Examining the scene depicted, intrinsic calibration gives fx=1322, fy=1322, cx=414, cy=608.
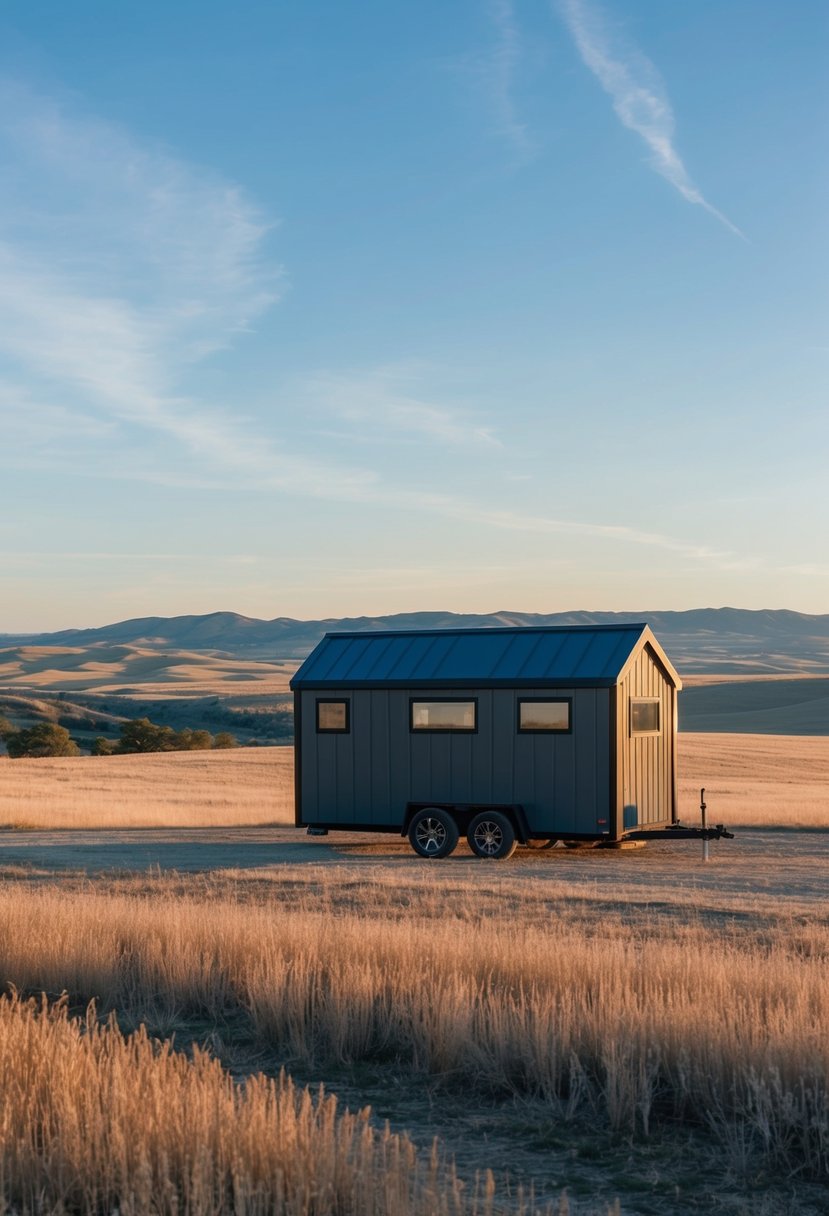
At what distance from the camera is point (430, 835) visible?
2084cm

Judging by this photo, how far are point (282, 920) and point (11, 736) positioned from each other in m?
52.1

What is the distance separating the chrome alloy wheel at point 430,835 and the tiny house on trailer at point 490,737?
0.02m

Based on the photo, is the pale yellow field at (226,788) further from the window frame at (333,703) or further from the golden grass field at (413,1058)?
the golden grass field at (413,1058)

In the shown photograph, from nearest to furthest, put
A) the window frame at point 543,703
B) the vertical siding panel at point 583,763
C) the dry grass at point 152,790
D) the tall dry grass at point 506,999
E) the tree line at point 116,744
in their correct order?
the tall dry grass at point 506,999 → the vertical siding panel at point 583,763 → the window frame at point 543,703 → the dry grass at point 152,790 → the tree line at point 116,744

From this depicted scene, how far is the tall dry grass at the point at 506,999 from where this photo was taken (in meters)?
6.21

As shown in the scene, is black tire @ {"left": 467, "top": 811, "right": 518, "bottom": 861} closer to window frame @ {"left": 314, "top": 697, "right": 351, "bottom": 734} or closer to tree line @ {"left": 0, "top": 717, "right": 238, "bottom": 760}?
window frame @ {"left": 314, "top": 697, "right": 351, "bottom": 734}

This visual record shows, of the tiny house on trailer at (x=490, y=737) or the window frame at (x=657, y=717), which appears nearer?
the tiny house on trailer at (x=490, y=737)

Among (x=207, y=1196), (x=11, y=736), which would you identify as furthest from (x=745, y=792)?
(x=11, y=736)

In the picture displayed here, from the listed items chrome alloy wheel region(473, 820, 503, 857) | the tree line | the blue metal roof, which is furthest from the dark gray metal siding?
the tree line

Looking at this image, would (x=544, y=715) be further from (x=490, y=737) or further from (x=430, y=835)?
(x=430, y=835)

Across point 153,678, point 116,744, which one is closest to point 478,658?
point 116,744

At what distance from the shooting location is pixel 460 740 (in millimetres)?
20938

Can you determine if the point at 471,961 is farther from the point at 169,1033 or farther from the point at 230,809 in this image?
the point at 230,809

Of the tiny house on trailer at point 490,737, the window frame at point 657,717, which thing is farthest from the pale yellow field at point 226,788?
the tiny house on trailer at point 490,737
